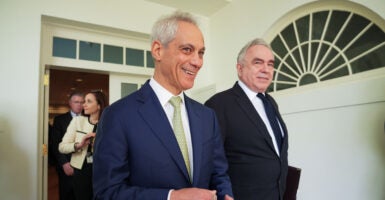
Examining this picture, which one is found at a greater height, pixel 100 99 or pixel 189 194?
pixel 100 99

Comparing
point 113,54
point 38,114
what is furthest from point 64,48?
point 38,114

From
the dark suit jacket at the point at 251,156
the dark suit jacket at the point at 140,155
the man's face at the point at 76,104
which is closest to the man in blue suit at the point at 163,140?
the dark suit jacket at the point at 140,155

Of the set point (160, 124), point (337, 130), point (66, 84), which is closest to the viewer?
point (160, 124)

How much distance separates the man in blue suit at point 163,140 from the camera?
0.81m

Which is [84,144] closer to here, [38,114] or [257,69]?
[38,114]

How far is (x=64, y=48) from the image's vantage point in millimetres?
3176

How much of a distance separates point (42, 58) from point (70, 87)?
18.6ft

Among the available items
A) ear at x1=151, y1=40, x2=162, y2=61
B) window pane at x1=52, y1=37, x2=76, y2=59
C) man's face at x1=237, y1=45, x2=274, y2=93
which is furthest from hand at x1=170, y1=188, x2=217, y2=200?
window pane at x1=52, y1=37, x2=76, y2=59

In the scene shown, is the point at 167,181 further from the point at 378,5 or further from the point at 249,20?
the point at 249,20

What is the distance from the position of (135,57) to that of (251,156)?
271cm

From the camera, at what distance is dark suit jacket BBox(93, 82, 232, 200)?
0.81 meters

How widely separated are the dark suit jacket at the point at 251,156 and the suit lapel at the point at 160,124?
1.71ft

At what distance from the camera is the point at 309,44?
284cm

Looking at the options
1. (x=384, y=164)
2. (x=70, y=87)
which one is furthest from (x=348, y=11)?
(x=70, y=87)
